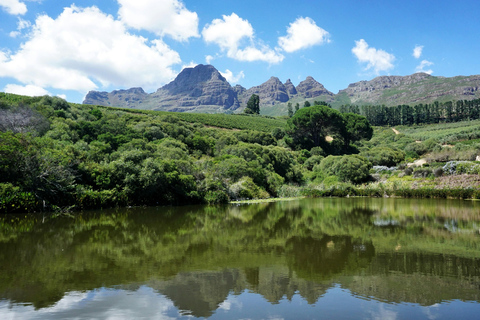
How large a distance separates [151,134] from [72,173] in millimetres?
20699

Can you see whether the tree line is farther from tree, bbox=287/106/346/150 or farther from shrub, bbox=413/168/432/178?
shrub, bbox=413/168/432/178

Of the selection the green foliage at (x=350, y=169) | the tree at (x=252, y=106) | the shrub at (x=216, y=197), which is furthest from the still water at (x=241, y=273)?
the tree at (x=252, y=106)

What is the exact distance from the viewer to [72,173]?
73.9ft

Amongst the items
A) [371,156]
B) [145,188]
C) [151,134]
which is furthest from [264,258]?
[371,156]

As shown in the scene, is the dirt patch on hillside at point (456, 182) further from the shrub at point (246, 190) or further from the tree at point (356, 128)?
the tree at point (356, 128)

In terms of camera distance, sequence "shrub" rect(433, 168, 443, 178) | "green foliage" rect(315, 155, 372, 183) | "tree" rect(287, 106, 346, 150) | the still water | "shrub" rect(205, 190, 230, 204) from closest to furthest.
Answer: the still water, "shrub" rect(205, 190, 230, 204), "shrub" rect(433, 168, 443, 178), "green foliage" rect(315, 155, 372, 183), "tree" rect(287, 106, 346, 150)

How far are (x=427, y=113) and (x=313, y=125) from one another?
72.4m

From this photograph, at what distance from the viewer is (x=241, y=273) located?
287 inches

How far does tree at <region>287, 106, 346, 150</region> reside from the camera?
66.7 m

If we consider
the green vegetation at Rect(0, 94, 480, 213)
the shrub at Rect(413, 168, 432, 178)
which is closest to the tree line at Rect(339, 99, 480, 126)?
the green vegetation at Rect(0, 94, 480, 213)

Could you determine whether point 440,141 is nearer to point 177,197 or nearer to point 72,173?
point 177,197

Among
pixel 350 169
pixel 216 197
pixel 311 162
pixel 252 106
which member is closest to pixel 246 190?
pixel 216 197

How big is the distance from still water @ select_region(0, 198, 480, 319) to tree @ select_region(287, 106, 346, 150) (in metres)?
54.9

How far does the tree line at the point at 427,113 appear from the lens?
115m
